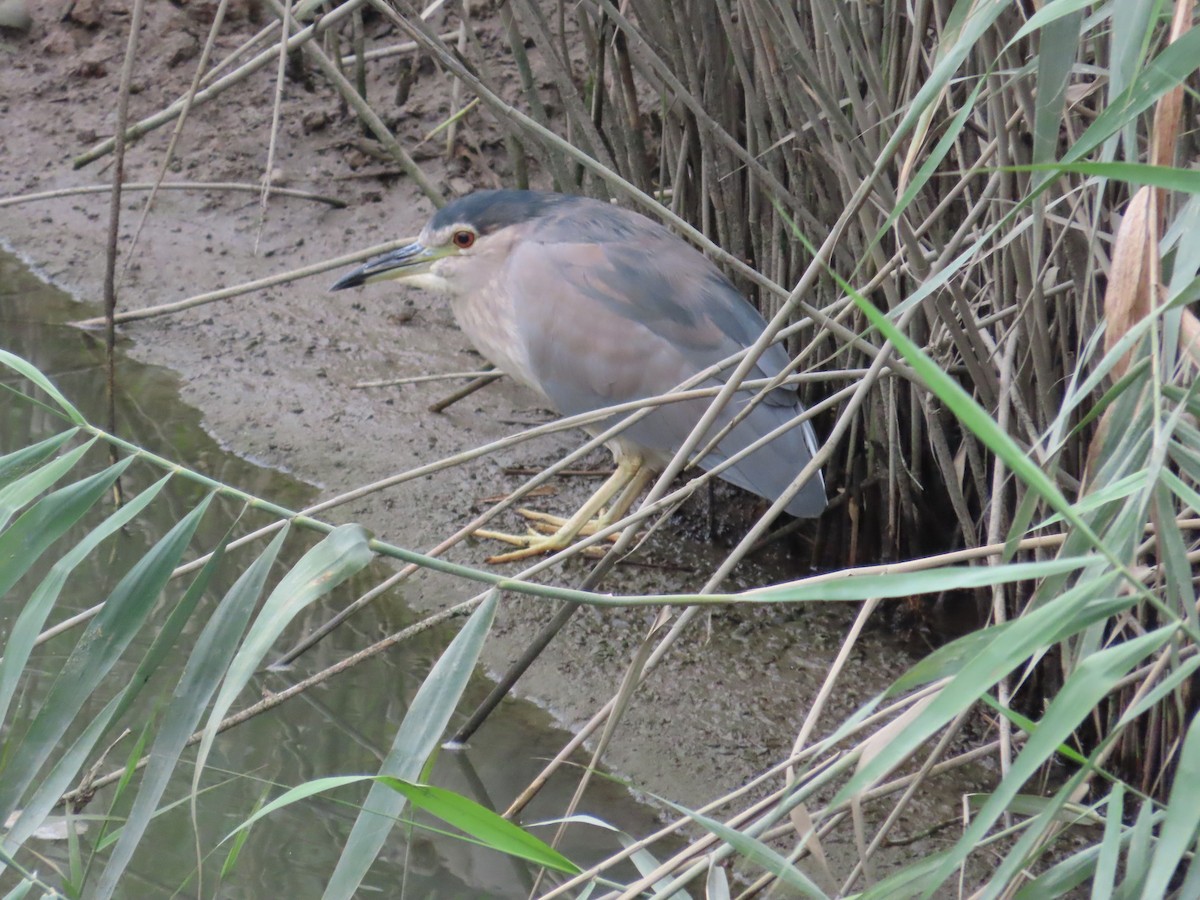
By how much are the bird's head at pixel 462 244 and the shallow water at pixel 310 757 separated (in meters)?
0.64

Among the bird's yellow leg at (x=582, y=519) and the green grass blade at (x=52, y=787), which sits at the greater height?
the green grass blade at (x=52, y=787)

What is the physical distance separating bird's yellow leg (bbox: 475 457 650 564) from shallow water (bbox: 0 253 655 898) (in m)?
0.29

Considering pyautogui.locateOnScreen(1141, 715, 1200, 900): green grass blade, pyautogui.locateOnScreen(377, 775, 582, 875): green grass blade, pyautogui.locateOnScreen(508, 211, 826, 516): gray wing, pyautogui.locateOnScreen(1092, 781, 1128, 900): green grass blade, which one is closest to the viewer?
pyautogui.locateOnScreen(1141, 715, 1200, 900): green grass blade

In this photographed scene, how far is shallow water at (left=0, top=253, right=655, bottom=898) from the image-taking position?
2.12 metres

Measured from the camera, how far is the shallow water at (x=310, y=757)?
6.94 ft

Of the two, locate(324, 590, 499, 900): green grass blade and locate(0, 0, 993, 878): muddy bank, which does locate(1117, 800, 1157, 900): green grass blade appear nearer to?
locate(324, 590, 499, 900): green grass blade

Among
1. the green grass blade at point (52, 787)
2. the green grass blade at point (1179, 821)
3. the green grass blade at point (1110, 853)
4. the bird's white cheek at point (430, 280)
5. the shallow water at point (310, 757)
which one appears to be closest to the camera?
the green grass blade at point (1179, 821)

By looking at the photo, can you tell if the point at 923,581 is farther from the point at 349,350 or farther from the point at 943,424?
the point at 349,350

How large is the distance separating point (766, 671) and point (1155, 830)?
101 centimetres

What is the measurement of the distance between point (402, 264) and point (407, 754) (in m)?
2.20

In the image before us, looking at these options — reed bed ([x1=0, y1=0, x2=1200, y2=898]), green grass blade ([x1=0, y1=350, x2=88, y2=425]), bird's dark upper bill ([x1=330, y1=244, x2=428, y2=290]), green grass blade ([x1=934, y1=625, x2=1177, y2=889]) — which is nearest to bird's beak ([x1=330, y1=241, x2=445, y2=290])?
bird's dark upper bill ([x1=330, y1=244, x2=428, y2=290])

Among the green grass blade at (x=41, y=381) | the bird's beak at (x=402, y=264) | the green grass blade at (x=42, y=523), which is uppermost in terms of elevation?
the green grass blade at (x=41, y=381)

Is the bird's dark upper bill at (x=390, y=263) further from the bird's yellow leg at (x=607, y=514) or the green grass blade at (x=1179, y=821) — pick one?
the green grass blade at (x=1179, y=821)

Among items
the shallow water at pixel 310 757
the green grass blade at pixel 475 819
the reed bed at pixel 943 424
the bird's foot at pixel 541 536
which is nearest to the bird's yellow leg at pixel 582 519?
the bird's foot at pixel 541 536
